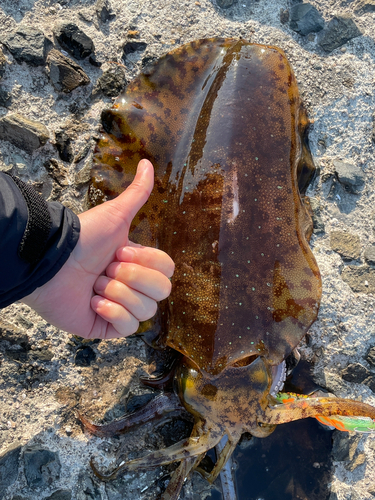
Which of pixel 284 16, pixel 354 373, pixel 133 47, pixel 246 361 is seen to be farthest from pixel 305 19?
pixel 354 373

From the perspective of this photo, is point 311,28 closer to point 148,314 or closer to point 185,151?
point 185,151

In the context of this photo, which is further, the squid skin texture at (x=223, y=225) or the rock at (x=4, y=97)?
the rock at (x=4, y=97)

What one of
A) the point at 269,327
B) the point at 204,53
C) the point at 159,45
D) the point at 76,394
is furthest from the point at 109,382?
the point at 159,45

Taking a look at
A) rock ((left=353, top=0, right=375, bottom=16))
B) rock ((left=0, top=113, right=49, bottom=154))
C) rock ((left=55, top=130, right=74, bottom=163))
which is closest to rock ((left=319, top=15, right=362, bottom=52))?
rock ((left=353, top=0, right=375, bottom=16))

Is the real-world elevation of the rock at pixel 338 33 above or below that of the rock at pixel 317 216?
above

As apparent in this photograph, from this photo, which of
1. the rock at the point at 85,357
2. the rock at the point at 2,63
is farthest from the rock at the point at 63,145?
the rock at the point at 85,357

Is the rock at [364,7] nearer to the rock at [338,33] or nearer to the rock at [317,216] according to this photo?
the rock at [338,33]

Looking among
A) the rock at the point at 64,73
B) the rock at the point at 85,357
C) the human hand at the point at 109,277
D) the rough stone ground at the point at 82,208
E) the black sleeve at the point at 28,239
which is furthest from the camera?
the rock at the point at 64,73

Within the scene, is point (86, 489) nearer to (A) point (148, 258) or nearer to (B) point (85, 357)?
(B) point (85, 357)
